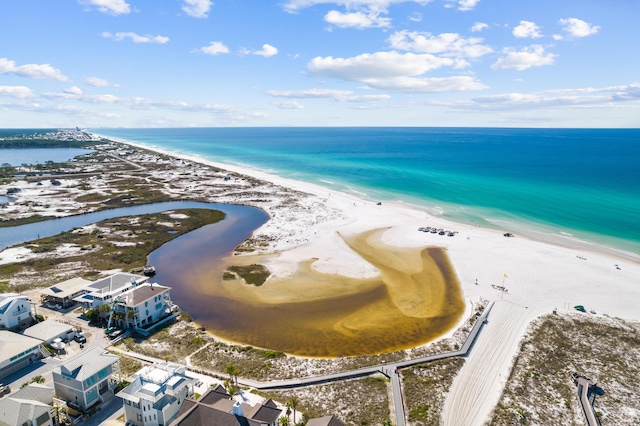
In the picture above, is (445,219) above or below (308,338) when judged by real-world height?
above

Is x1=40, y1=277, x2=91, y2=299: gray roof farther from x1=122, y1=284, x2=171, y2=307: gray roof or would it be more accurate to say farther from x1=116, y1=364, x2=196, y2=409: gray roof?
x1=116, y1=364, x2=196, y2=409: gray roof

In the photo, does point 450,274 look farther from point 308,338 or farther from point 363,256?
point 308,338

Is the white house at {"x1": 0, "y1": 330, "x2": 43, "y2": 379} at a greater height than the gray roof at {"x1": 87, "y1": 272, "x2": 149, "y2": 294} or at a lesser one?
lesser

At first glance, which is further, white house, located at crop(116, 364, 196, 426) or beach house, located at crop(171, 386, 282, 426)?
white house, located at crop(116, 364, 196, 426)

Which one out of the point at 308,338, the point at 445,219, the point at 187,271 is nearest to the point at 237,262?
the point at 187,271

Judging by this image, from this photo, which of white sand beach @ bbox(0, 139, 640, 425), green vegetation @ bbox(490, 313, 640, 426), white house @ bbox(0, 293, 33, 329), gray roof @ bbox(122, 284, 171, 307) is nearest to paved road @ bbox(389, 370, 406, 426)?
white sand beach @ bbox(0, 139, 640, 425)

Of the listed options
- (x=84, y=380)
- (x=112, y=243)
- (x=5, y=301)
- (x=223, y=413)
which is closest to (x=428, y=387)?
(x=223, y=413)
